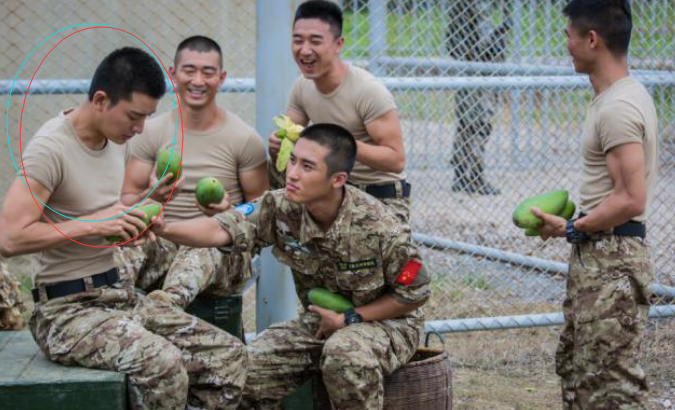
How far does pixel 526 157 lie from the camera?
813 centimetres

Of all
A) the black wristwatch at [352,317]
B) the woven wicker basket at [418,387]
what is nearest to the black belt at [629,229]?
the woven wicker basket at [418,387]

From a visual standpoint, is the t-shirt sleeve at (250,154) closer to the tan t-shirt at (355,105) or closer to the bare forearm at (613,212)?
the tan t-shirt at (355,105)

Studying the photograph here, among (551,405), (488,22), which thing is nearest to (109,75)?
(551,405)

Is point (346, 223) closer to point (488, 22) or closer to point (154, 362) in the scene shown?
point (154, 362)

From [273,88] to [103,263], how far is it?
1.70m

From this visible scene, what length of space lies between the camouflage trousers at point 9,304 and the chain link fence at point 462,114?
1.84 metres

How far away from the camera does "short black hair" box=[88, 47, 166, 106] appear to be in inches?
174

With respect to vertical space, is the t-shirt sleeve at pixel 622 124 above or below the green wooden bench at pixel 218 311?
above

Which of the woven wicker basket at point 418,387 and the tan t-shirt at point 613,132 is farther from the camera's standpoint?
the woven wicker basket at point 418,387

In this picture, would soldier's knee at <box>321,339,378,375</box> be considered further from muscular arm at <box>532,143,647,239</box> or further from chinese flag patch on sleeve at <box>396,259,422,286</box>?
muscular arm at <box>532,143,647,239</box>

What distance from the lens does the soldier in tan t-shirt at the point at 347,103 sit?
5402 millimetres

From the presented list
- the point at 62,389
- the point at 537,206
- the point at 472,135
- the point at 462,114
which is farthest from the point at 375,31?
the point at 62,389

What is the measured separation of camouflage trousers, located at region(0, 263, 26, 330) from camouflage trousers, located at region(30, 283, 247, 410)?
214cm

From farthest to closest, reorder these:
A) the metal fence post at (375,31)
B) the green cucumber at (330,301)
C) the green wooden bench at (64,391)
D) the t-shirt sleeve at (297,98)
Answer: the metal fence post at (375,31) < the t-shirt sleeve at (297,98) < the green cucumber at (330,301) < the green wooden bench at (64,391)
